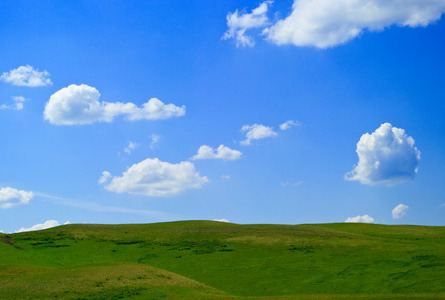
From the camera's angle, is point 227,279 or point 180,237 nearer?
point 227,279

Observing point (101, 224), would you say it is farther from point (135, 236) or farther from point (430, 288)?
point (430, 288)

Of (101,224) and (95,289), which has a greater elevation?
(101,224)

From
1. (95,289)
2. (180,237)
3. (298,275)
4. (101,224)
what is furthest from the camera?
(101,224)

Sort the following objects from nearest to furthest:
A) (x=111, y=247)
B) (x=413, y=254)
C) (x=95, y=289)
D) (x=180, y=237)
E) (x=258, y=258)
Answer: (x=95, y=289), (x=413, y=254), (x=258, y=258), (x=111, y=247), (x=180, y=237)

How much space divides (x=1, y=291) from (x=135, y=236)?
1640 inches

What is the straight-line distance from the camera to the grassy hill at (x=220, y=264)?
3847cm

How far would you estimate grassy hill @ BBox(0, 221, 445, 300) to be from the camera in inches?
1515

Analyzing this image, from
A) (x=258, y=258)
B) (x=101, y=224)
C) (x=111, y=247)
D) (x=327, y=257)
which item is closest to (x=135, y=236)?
(x=111, y=247)

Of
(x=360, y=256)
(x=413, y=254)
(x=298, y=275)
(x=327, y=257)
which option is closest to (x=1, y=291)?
(x=298, y=275)

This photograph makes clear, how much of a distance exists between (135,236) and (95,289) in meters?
42.5

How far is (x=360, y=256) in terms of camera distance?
53219 millimetres

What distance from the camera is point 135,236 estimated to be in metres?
Answer: 79.3

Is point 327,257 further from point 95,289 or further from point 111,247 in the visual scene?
point 111,247

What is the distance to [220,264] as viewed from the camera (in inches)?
2175
